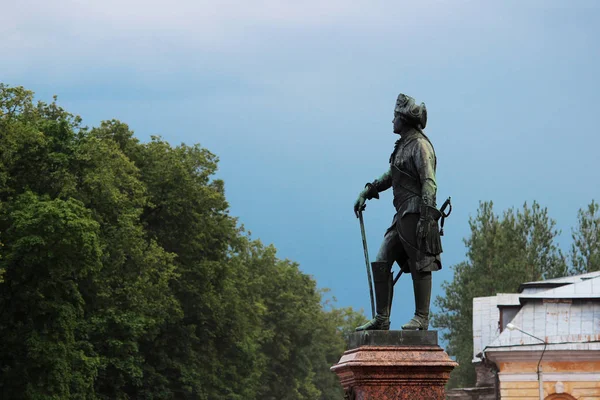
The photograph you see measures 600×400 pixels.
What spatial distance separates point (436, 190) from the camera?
14078 millimetres

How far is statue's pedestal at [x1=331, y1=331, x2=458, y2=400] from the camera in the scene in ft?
43.8

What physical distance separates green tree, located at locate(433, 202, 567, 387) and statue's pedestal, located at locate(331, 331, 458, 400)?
177ft

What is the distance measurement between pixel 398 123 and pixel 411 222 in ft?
3.86

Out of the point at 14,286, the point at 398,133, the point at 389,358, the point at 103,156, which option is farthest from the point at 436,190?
the point at 103,156

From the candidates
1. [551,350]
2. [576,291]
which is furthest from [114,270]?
[576,291]

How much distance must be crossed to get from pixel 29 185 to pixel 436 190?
25888 mm

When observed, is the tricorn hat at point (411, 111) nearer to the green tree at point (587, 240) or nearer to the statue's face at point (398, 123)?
the statue's face at point (398, 123)

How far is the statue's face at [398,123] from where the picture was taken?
47.6ft

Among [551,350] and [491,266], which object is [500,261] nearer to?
[491,266]

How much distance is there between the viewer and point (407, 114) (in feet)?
47.3

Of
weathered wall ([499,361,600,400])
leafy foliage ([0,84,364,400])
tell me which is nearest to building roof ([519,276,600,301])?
weathered wall ([499,361,600,400])

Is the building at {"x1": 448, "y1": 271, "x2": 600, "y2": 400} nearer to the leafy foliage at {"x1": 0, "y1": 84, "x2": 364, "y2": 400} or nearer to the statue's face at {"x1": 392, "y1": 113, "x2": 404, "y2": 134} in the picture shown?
the leafy foliage at {"x1": 0, "y1": 84, "x2": 364, "y2": 400}

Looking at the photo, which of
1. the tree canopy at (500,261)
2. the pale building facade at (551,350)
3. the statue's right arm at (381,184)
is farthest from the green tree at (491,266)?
the statue's right arm at (381,184)

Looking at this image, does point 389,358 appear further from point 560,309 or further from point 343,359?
point 560,309
